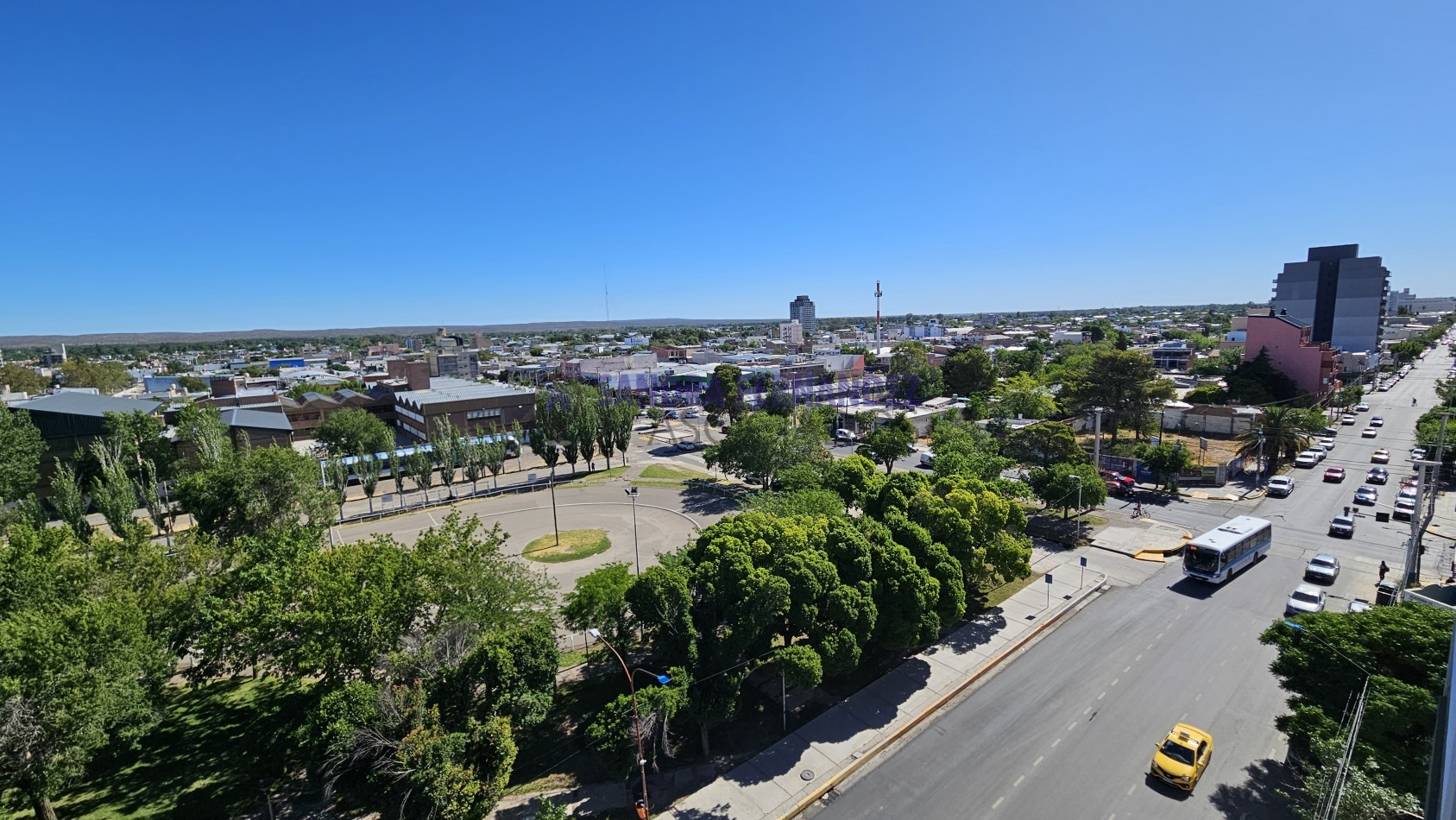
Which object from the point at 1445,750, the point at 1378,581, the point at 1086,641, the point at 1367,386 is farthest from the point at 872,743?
the point at 1367,386

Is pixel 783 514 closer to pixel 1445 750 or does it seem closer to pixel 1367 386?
pixel 1445 750

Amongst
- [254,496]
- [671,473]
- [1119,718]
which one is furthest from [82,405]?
[1119,718]

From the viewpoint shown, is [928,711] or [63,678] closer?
[63,678]

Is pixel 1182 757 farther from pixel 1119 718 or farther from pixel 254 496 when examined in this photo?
pixel 254 496

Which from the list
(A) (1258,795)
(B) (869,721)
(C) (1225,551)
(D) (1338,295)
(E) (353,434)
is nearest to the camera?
(A) (1258,795)

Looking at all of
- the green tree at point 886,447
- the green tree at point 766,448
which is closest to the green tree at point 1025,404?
the green tree at point 886,447

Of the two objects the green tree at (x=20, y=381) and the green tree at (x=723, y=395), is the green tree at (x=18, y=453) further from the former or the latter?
the green tree at (x=20, y=381)
